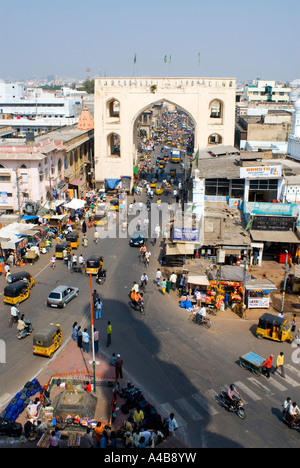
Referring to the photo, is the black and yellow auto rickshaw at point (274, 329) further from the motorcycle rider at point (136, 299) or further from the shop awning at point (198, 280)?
the motorcycle rider at point (136, 299)

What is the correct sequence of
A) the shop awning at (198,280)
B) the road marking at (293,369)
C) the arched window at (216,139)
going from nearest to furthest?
the road marking at (293,369) → the shop awning at (198,280) → the arched window at (216,139)

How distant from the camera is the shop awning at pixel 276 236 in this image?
76.5ft

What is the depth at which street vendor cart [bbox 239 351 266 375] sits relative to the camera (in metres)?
14.5

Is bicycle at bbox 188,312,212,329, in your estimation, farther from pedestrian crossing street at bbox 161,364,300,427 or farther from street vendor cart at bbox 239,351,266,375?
pedestrian crossing street at bbox 161,364,300,427

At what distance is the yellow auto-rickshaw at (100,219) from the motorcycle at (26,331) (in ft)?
50.0

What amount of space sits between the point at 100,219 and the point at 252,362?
65.7 ft

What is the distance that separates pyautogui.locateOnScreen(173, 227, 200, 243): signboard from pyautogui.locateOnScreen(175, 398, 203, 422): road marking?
1092 centimetres

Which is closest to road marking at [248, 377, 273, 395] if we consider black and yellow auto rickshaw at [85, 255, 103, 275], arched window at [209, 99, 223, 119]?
black and yellow auto rickshaw at [85, 255, 103, 275]

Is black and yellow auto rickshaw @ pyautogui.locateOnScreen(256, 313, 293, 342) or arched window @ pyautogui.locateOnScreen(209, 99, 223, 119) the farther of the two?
arched window @ pyautogui.locateOnScreen(209, 99, 223, 119)

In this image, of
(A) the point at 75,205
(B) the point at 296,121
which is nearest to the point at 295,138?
(B) the point at 296,121

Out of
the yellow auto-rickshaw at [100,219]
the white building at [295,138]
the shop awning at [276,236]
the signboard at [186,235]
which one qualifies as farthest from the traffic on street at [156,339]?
the white building at [295,138]

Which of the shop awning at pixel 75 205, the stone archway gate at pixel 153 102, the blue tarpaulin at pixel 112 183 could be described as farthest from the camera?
the stone archway gate at pixel 153 102

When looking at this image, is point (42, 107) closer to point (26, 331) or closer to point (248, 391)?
point (26, 331)

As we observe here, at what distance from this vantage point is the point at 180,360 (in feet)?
50.9
